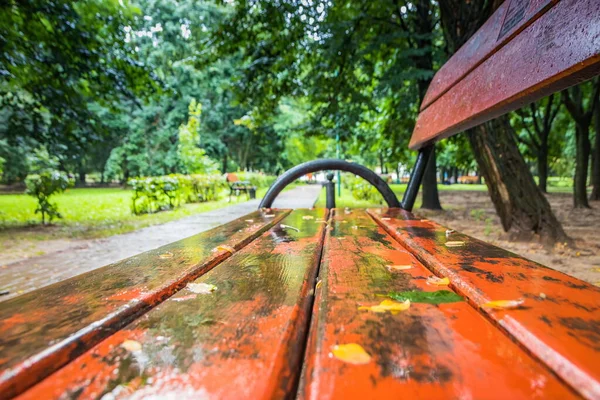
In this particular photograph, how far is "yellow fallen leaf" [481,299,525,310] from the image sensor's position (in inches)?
22.7

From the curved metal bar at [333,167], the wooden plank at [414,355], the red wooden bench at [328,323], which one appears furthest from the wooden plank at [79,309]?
the curved metal bar at [333,167]

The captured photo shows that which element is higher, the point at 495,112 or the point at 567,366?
the point at 495,112

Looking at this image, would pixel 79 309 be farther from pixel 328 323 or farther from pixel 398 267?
A: pixel 398 267

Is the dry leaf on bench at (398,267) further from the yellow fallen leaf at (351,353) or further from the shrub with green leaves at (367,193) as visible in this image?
the shrub with green leaves at (367,193)

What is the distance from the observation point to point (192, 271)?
0.85m

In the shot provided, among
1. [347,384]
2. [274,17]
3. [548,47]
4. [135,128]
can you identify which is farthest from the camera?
[135,128]

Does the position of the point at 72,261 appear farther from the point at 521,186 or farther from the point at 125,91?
the point at 521,186

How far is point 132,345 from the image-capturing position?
1.61 ft

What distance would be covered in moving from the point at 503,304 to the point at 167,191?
9.67 metres

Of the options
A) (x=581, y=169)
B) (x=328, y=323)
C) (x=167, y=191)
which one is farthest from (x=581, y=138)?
(x=328, y=323)

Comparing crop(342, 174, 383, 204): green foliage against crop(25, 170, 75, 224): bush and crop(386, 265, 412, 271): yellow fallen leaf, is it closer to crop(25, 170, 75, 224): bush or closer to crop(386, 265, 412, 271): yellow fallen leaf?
crop(25, 170, 75, 224): bush

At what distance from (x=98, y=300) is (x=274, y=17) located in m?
6.15

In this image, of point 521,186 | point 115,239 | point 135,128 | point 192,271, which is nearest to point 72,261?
point 115,239

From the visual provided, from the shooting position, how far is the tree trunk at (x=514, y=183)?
3961 millimetres
